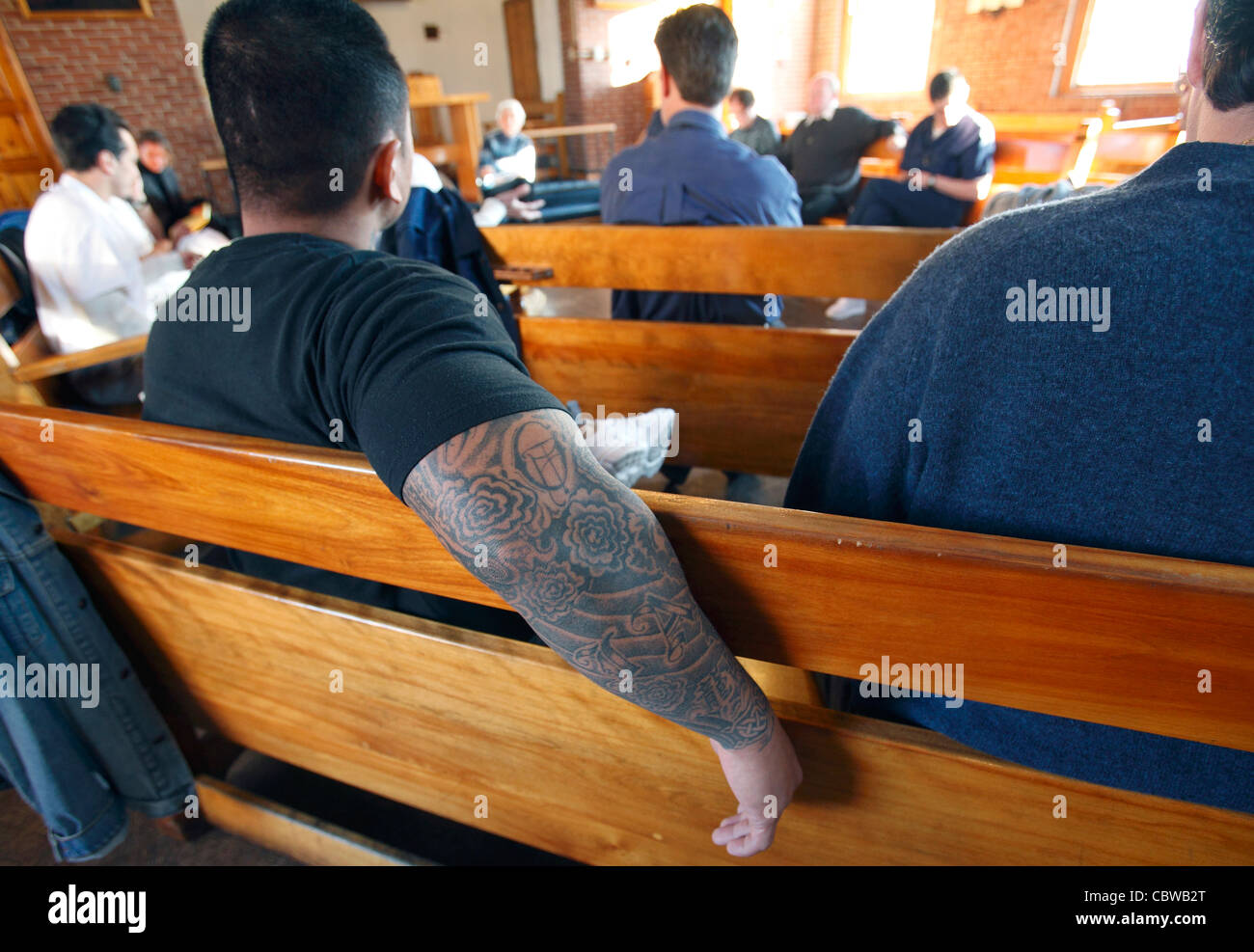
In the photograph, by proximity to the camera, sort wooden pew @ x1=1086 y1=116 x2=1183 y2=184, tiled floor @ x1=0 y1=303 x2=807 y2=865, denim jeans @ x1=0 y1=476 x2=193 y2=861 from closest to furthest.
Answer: denim jeans @ x1=0 y1=476 x2=193 y2=861 < tiled floor @ x1=0 y1=303 x2=807 y2=865 < wooden pew @ x1=1086 y1=116 x2=1183 y2=184

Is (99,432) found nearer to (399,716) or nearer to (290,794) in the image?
(399,716)

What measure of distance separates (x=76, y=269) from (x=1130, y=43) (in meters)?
10.5

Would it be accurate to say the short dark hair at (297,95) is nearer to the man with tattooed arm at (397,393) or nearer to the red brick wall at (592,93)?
the man with tattooed arm at (397,393)

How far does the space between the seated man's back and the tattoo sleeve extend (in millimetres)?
305

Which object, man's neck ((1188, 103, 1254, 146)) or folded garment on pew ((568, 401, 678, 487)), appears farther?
folded garment on pew ((568, 401, 678, 487))

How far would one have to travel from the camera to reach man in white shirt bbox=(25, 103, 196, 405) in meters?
2.06

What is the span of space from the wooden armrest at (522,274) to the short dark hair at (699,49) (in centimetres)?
73

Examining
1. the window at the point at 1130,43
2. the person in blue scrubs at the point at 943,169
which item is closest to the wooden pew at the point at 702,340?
the person in blue scrubs at the point at 943,169

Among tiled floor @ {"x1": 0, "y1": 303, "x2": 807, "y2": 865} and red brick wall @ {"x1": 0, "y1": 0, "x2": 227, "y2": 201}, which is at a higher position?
red brick wall @ {"x1": 0, "y1": 0, "x2": 227, "y2": 201}

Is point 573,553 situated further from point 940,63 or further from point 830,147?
point 940,63

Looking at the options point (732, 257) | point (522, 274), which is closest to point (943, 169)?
point (732, 257)

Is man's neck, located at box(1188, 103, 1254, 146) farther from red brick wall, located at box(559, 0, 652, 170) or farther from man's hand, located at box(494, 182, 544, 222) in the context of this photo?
red brick wall, located at box(559, 0, 652, 170)

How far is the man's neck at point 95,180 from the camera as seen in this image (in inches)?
105
